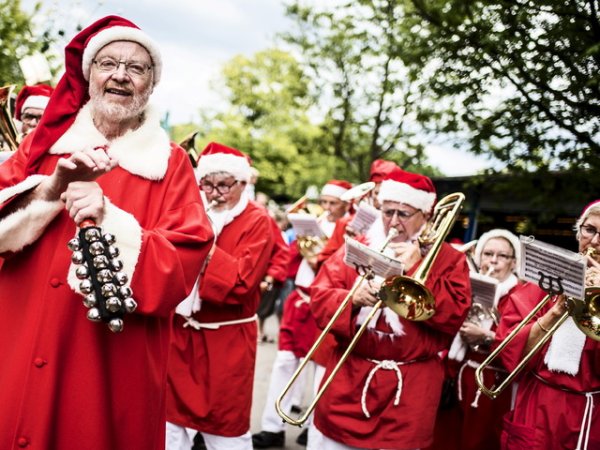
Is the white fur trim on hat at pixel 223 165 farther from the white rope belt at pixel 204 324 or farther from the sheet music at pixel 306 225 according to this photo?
the sheet music at pixel 306 225

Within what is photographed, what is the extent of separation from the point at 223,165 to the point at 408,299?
2.13 meters

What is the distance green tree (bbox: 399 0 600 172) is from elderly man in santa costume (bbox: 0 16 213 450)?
9.17 feet

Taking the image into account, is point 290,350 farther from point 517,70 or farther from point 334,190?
point 517,70

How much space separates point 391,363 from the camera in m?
4.24

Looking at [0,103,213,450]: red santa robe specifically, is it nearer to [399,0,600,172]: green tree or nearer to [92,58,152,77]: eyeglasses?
[92,58,152,77]: eyeglasses

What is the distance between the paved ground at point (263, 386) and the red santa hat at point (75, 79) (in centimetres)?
455

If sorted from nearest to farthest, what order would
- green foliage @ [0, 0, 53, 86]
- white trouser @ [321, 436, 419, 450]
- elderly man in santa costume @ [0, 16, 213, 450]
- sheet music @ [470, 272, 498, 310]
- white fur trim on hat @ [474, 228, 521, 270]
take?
elderly man in santa costume @ [0, 16, 213, 450]
white trouser @ [321, 436, 419, 450]
sheet music @ [470, 272, 498, 310]
white fur trim on hat @ [474, 228, 521, 270]
green foliage @ [0, 0, 53, 86]

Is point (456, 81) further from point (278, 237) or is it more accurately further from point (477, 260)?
point (278, 237)

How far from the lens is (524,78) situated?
496 cm

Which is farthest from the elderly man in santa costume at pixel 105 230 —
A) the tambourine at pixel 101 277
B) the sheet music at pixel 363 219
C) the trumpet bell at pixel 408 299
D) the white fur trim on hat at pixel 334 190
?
the white fur trim on hat at pixel 334 190

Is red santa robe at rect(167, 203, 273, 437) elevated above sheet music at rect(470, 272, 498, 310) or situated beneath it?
situated beneath

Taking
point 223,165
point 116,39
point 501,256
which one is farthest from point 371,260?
point 501,256

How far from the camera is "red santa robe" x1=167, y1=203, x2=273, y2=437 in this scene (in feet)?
15.8

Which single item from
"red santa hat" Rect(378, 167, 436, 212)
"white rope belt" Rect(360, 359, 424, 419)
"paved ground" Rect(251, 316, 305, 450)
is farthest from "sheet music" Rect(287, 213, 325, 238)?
"white rope belt" Rect(360, 359, 424, 419)
